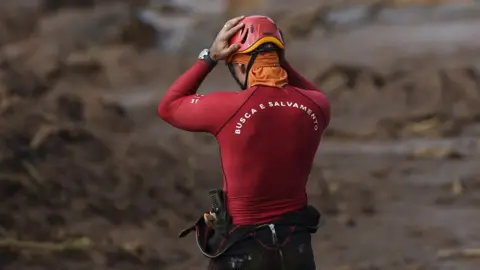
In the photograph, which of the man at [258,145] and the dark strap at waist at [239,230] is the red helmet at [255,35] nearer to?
the man at [258,145]

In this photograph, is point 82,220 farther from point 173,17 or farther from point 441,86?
point 173,17

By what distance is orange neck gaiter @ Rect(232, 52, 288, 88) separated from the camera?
9.16 ft

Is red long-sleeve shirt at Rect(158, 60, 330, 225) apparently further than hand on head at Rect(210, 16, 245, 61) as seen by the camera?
No

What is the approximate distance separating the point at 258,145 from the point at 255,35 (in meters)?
0.38

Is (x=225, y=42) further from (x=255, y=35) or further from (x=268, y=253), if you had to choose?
(x=268, y=253)

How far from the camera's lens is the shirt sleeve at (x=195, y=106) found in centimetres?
274

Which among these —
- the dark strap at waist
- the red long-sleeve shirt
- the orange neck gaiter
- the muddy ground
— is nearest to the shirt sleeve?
the red long-sleeve shirt

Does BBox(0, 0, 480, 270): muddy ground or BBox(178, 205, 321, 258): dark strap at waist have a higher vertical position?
BBox(178, 205, 321, 258): dark strap at waist

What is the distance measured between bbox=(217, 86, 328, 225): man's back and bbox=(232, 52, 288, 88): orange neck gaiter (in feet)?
0.09

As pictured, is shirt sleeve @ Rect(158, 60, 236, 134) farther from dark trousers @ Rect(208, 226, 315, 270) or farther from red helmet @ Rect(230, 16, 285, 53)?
dark trousers @ Rect(208, 226, 315, 270)

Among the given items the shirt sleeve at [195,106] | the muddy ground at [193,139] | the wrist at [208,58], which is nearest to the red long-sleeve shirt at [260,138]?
the shirt sleeve at [195,106]

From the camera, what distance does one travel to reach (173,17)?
65.3ft

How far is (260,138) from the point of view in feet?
9.02

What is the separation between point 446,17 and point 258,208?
1538 centimetres
